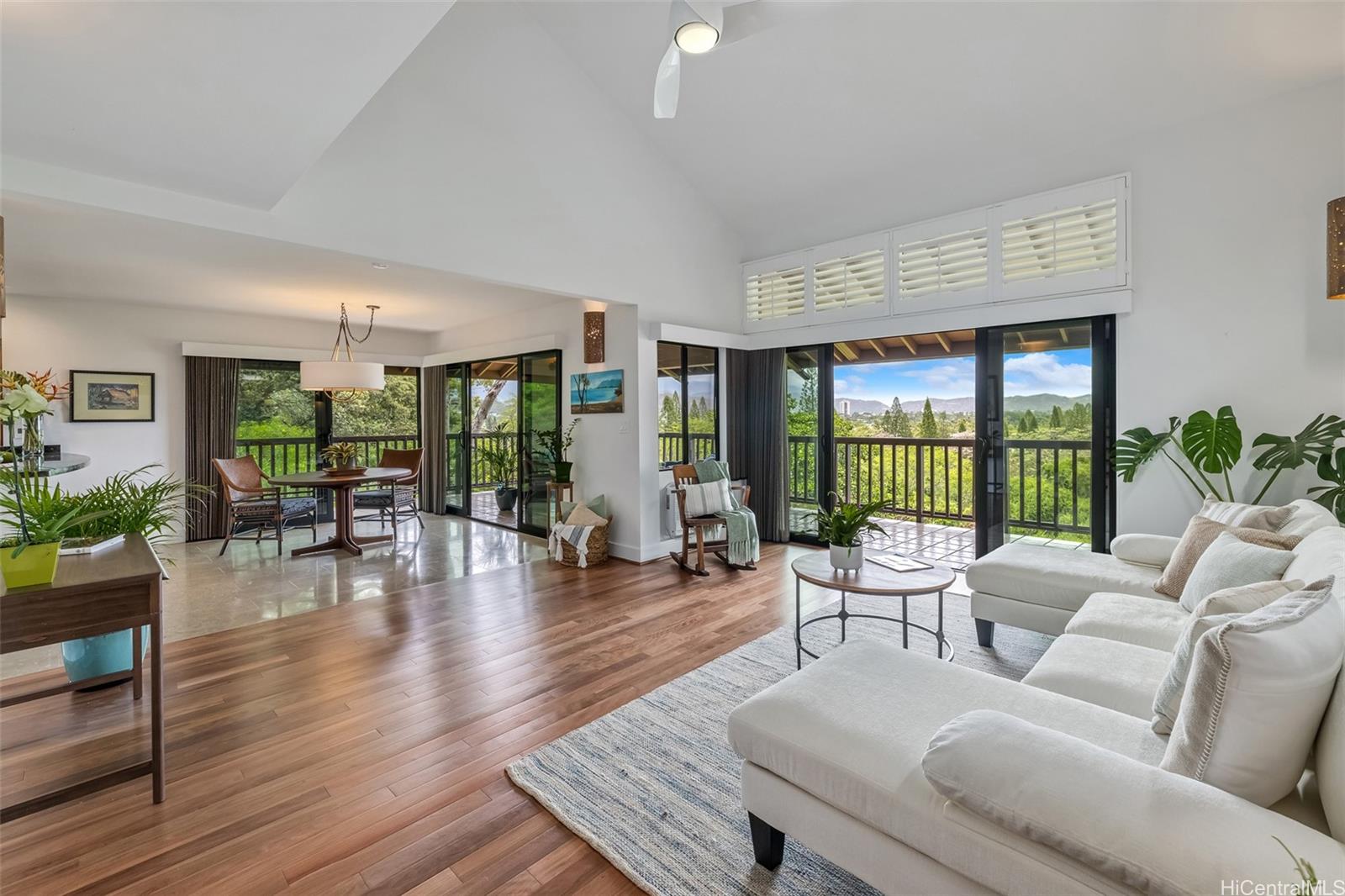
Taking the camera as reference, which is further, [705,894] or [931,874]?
[705,894]

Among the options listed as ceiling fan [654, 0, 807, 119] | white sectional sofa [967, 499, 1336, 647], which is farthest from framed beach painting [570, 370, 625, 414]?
white sectional sofa [967, 499, 1336, 647]

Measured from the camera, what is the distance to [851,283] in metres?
5.18

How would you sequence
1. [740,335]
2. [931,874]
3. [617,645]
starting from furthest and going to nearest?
[740,335], [617,645], [931,874]

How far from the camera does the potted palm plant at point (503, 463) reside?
6.77 m

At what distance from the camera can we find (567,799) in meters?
1.98

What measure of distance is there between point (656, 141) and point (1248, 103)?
13.2 feet

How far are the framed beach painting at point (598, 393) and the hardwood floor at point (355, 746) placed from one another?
76.5 inches

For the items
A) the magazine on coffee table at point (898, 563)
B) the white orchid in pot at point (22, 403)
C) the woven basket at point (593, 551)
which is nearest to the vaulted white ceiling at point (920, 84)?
the magazine on coffee table at point (898, 563)

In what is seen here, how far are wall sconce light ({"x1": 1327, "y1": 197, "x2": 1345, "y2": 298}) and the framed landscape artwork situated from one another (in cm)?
884

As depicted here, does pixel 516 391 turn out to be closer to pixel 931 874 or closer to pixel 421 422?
pixel 421 422

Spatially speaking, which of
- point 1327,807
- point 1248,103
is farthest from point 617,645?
point 1248,103

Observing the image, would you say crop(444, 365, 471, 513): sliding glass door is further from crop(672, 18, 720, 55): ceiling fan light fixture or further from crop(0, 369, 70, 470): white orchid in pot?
crop(672, 18, 720, 55): ceiling fan light fixture

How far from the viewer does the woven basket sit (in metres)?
5.05

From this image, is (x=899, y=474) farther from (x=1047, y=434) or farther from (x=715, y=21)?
(x=715, y=21)
